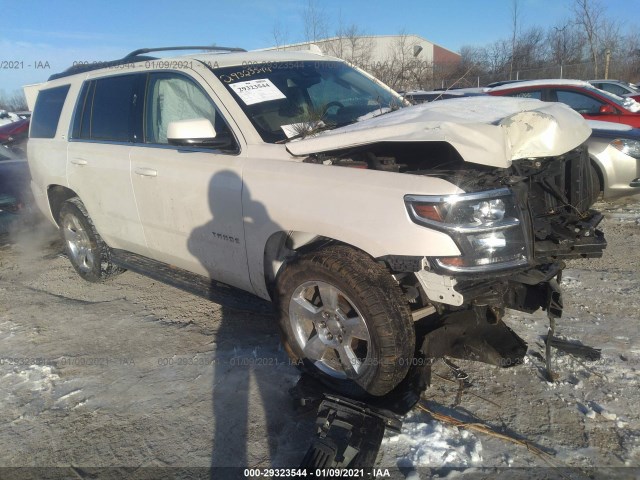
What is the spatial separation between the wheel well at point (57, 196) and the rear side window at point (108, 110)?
642 mm

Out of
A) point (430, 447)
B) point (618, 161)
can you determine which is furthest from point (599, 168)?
point (430, 447)

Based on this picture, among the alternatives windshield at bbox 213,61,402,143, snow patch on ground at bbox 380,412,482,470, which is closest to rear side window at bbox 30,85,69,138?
windshield at bbox 213,61,402,143

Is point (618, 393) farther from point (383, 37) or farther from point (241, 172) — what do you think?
point (383, 37)

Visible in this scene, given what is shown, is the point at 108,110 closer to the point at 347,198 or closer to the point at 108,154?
the point at 108,154

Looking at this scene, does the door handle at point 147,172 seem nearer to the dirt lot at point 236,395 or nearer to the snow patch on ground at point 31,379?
the dirt lot at point 236,395

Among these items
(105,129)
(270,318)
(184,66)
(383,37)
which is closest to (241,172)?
(184,66)

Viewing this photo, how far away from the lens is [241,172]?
3051 mm

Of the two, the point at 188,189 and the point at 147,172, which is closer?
the point at 188,189

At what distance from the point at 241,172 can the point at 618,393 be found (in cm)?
253

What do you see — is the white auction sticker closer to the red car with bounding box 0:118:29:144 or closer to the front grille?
the front grille

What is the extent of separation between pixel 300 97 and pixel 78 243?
9.73 feet

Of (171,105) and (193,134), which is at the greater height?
(171,105)

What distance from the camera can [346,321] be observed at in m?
2.72

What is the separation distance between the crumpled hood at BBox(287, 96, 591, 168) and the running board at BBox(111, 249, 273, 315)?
1408mm
